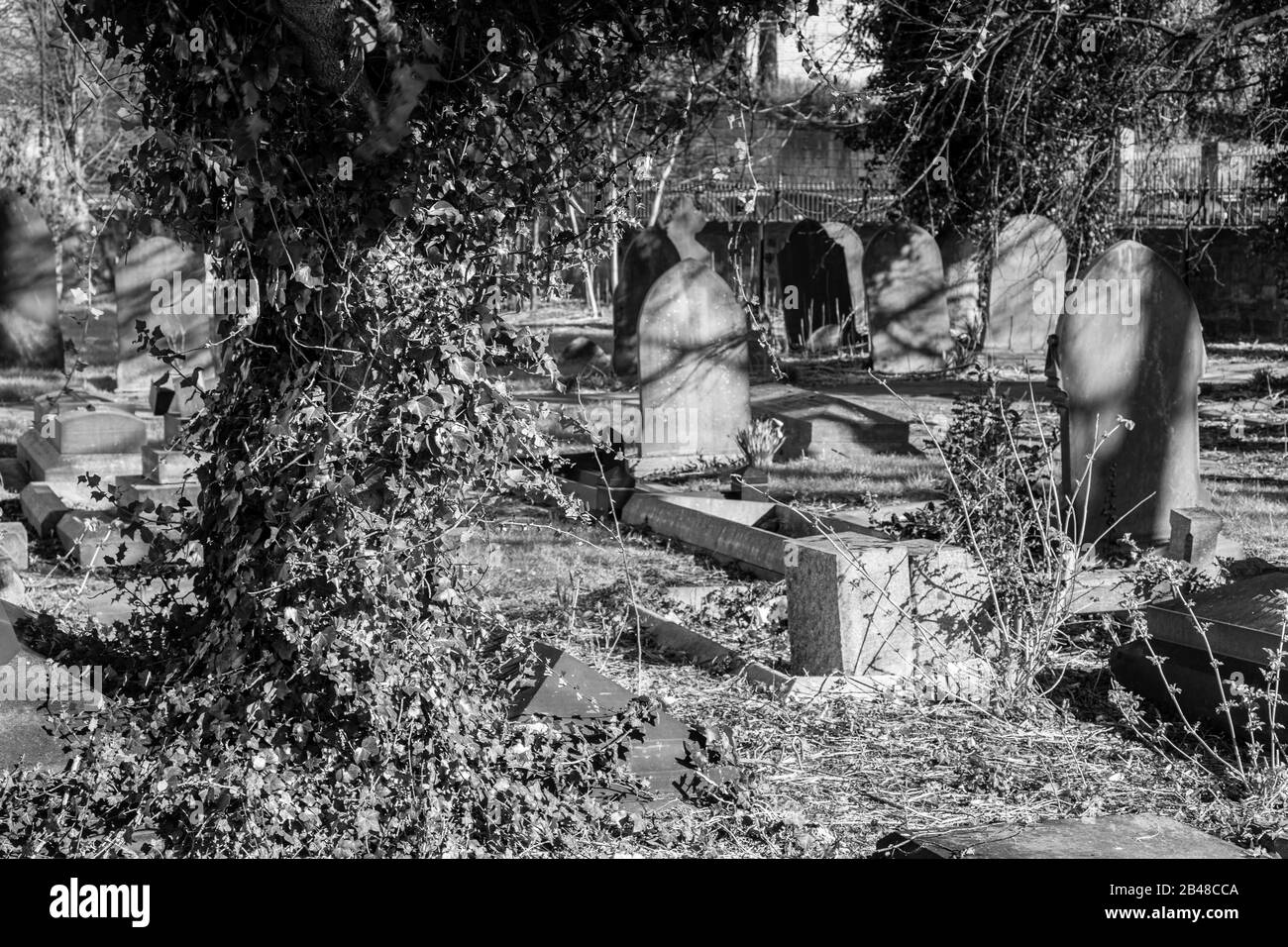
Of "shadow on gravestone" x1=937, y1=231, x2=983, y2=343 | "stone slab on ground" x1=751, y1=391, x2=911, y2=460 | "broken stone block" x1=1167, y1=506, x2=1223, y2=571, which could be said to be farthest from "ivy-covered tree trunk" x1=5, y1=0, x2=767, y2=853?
"shadow on gravestone" x1=937, y1=231, x2=983, y2=343

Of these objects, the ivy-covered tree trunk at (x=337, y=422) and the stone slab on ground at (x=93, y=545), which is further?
the stone slab on ground at (x=93, y=545)

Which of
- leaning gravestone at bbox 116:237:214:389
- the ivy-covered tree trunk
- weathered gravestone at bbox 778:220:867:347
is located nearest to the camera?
the ivy-covered tree trunk

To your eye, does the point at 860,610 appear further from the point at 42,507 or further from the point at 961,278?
the point at 961,278

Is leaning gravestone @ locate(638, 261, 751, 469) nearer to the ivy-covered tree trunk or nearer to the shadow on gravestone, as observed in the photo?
the ivy-covered tree trunk

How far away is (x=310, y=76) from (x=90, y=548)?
16.2ft

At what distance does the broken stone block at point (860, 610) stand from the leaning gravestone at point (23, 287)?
1283 centimetres

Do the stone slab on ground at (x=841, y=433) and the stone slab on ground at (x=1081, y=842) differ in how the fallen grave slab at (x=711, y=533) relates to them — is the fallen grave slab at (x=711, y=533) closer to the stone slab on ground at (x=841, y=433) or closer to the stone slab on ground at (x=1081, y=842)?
the stone slab on ground at (x=841, y=433)

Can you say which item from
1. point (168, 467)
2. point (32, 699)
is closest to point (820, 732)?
point (32, 699)

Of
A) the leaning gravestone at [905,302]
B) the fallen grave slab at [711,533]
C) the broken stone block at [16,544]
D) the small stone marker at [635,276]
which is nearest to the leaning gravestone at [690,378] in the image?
the fallen grave slab at [711,533]

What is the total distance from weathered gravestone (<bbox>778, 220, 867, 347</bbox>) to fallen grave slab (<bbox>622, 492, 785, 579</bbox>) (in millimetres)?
9246

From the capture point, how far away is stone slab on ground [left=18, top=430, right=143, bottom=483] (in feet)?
32.9

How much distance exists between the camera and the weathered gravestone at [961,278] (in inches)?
702

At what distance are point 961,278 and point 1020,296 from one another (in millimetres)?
1067
